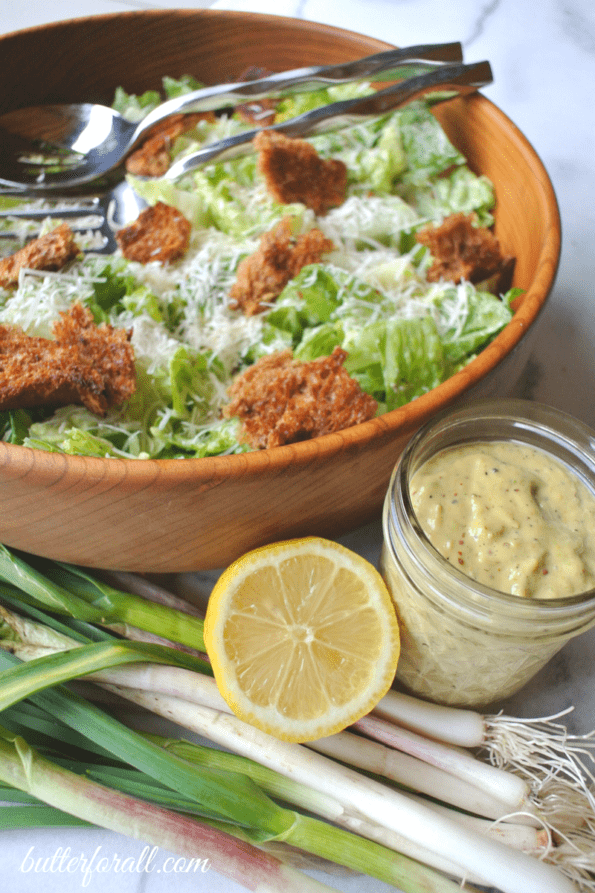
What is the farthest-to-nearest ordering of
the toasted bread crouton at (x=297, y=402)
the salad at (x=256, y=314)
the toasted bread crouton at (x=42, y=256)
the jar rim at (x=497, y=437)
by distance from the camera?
1. the toasted bread crouton at (x=42, y=256)
2. the salad at (x=256, y=314)
3. the toasted bread crouton at (x=297, y=402)
4. the jar rim at (x=497, y=437)

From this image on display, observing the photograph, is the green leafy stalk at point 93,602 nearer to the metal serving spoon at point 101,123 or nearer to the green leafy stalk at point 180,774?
the green leafy stalk at point 180,774

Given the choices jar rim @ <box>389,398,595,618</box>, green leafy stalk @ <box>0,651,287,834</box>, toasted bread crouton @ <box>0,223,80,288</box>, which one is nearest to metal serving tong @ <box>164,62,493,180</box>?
toasted bread crouton @ <box>0,223,80,288</box>

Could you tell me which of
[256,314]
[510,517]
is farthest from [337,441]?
[256,314]

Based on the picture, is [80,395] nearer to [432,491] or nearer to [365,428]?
[365,428]

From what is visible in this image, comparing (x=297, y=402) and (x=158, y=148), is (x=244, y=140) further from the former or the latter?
(x=297, y=402)

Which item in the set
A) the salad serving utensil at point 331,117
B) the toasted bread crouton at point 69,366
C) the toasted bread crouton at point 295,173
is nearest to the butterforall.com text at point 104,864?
the toasted bread crouton at point 69,366

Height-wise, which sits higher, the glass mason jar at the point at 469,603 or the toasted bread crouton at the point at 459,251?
the toasted bread crouton at the point at 459,251

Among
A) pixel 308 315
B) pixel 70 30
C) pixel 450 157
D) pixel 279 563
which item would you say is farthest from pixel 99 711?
pixel 70 30
